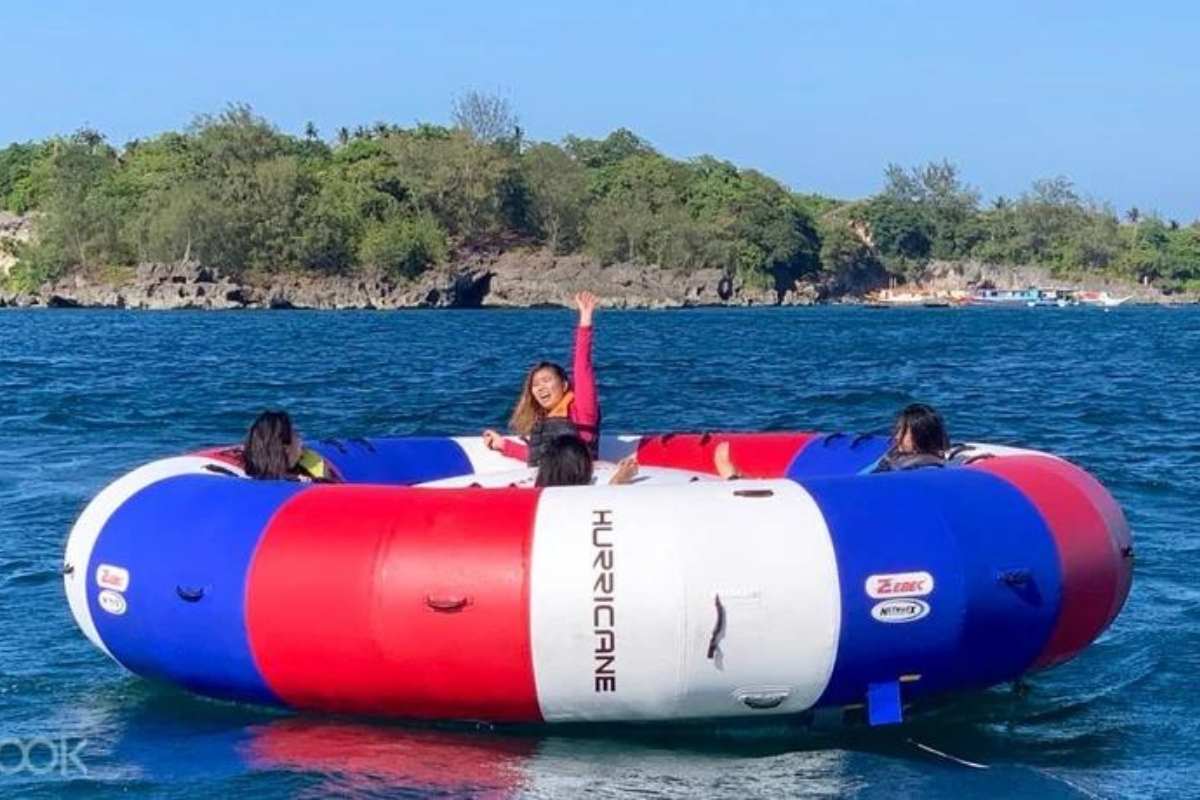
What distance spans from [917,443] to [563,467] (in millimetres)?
1714

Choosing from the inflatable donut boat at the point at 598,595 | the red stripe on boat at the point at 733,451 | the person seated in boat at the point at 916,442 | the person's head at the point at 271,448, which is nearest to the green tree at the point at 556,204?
the red stripe on boat at the point at 733,451

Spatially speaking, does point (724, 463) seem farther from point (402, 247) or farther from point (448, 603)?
point (402, 247)

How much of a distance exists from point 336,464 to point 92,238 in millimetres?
89987

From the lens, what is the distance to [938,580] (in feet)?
22.7

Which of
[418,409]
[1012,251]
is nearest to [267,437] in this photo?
[418,409]

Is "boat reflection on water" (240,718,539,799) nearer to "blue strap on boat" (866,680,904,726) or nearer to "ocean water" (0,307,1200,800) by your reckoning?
"ocean water" (0,307,1200,800)

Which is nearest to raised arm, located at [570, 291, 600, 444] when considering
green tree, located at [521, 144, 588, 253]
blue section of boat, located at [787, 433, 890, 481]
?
blue section of boat, located at [787, 433, 890, 481]

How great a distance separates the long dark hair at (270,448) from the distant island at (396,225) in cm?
8015

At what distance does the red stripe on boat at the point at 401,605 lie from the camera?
22.3 feet

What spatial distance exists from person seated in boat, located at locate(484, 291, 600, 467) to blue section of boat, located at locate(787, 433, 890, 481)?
1208 mm

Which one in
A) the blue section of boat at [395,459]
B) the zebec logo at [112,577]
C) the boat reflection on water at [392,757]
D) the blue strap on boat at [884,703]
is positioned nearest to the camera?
the boat reflection on water at [392,757]

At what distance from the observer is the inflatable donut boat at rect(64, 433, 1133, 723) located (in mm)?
6754

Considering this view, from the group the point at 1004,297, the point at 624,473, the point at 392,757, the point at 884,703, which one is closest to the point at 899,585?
the point at 884,703

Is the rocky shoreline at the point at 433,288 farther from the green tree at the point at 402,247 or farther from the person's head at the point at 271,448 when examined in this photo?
the person's head at the point at 271,448
